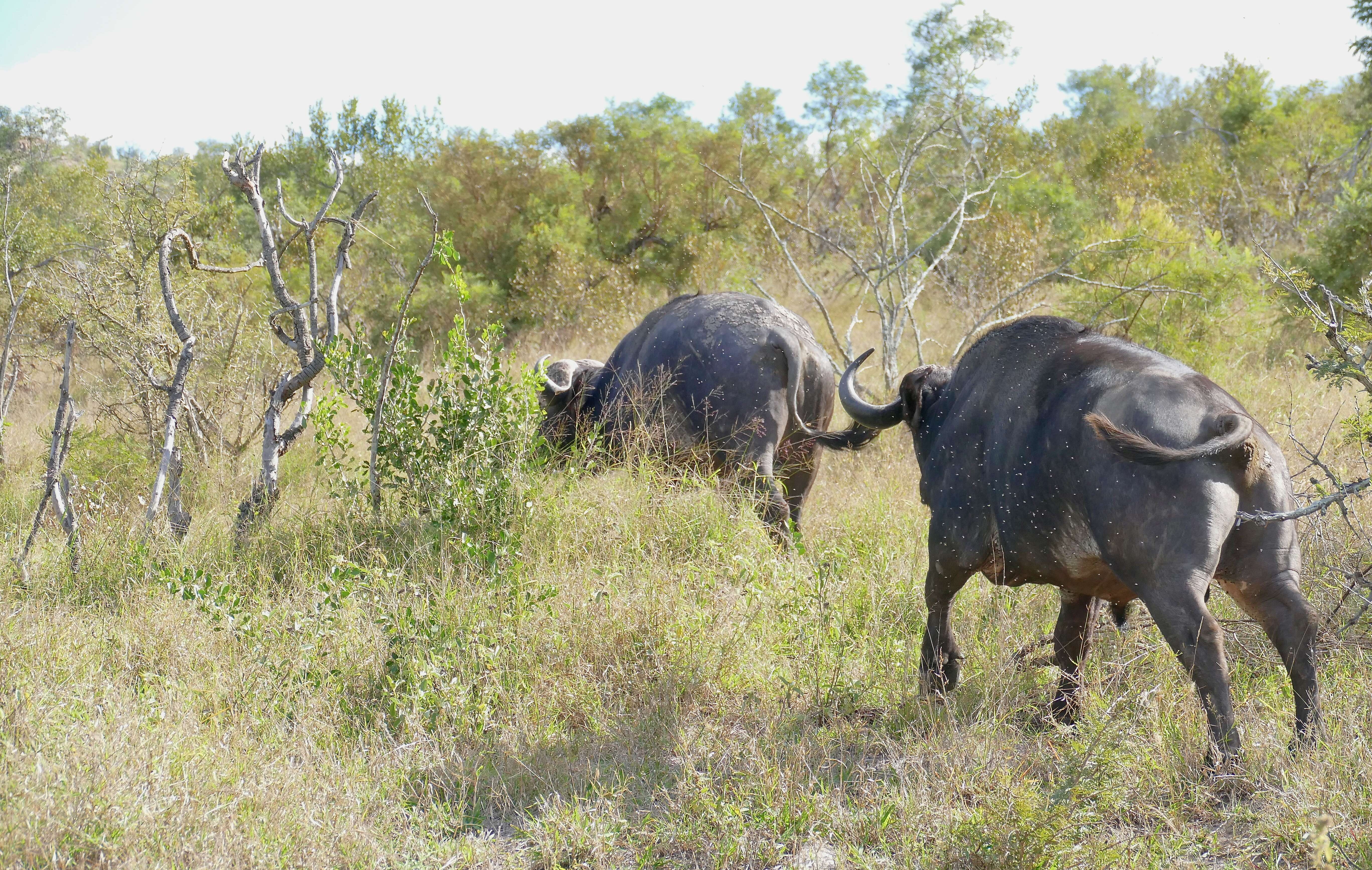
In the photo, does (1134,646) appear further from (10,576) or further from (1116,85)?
(1116,85)

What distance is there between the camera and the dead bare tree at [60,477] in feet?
17.1

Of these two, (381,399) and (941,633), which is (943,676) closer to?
(941,633)

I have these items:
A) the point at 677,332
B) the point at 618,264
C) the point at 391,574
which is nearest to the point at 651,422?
the point at 677,332

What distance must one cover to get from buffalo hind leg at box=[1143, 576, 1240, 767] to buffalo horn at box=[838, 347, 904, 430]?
1.56 metres

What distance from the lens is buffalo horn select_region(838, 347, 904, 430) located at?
15.0 feet

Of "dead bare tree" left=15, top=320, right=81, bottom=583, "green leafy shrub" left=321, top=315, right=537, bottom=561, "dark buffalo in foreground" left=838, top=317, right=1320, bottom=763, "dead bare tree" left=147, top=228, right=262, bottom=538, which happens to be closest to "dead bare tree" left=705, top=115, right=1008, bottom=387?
"green leafy shrub" left=321, top=315, right=537, bottom=561

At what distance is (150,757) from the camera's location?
10.8 feet

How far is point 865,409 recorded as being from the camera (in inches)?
181

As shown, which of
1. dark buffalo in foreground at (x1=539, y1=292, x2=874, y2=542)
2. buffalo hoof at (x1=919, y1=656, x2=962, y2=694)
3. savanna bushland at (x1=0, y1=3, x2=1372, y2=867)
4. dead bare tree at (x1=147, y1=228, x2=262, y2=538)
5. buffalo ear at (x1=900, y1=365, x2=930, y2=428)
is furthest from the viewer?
dark buffalo in foreground at (x1=539, y1=292, x2=874, y2=542)

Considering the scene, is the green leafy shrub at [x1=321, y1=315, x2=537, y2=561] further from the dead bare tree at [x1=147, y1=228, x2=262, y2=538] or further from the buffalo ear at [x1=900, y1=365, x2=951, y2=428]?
the buffalo ear at [x1=900, y1=365, x2=951, y2=428]

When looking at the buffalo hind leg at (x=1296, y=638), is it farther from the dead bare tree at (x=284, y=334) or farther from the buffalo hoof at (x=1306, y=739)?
the dead bare tree at (x=284, y=334)

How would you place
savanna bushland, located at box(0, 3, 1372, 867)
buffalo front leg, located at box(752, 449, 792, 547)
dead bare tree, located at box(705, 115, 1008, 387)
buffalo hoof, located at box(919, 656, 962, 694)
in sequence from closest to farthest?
savanna bushland, located at box(0, 3, 1372, 867), buffalo hoof, located at box(919, 656, 962, 694), buffalo front leg, located at box(752, 449, 792, 547), dead bare tree, located at box(705, 115, 1008, 387)

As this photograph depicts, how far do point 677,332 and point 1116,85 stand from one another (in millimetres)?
36871

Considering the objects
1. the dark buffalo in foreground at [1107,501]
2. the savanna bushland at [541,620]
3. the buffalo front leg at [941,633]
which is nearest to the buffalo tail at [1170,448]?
the dark buffalo in foreground at [1107,501]
